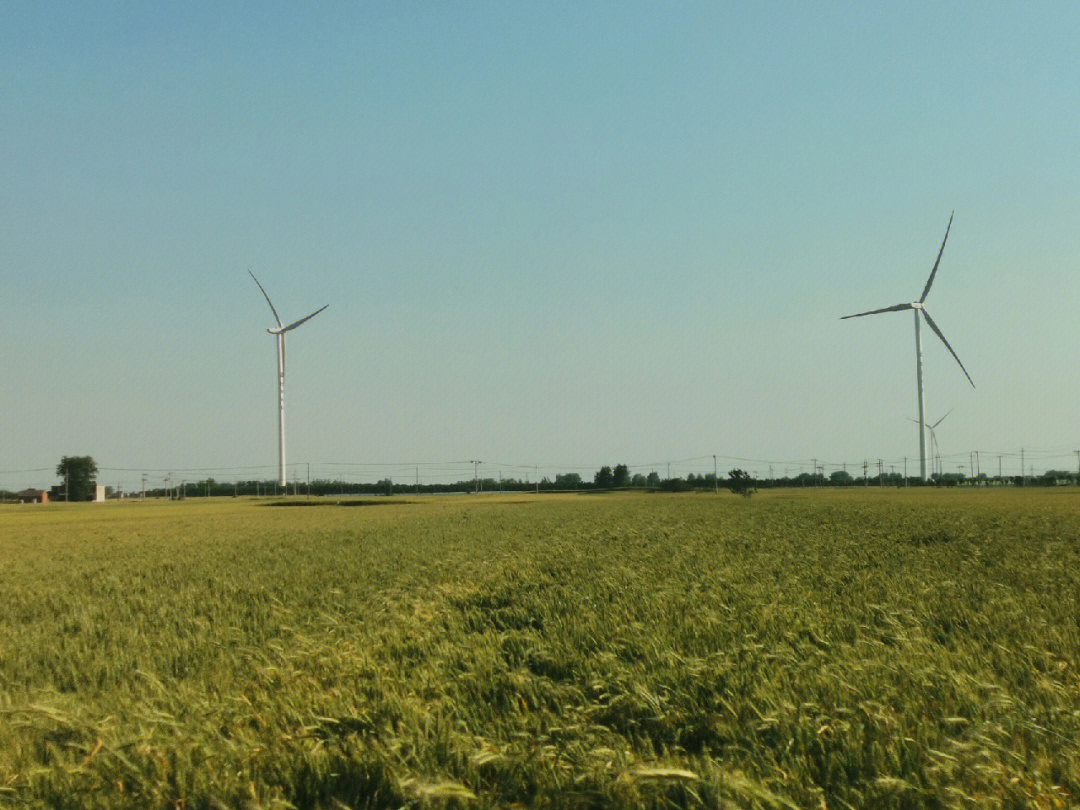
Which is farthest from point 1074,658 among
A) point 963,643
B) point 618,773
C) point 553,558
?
point 553,558

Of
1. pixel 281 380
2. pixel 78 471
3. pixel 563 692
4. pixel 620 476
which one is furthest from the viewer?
pixel 78 471

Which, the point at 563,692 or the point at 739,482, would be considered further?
the point at 739,482

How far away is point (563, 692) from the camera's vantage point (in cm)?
570

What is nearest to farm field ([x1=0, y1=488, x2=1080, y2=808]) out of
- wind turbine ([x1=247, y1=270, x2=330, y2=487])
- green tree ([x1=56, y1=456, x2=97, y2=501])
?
wind turbine ([x1=247, y1=270, x2=330, y2=487])

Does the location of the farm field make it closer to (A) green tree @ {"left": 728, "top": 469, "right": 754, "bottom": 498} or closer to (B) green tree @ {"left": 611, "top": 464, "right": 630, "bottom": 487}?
(A) green tree @ {"left": 728, "top": 469, "right": 754, "bottom": 498}

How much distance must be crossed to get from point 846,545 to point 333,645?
41.8 feet

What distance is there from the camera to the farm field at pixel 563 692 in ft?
13.0

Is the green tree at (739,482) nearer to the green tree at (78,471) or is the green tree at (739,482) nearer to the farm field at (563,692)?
the farm field at (563,692)

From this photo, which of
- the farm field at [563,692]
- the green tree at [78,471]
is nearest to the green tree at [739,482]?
the farm field at [563,692]

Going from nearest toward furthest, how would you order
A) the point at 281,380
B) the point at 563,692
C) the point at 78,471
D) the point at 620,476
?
1. the point at 563,692
2. the point at 281,380
3. the point at 620,476
4. the point at 78,471

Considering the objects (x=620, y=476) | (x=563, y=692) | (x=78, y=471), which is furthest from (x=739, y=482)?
(x=78, y=471)

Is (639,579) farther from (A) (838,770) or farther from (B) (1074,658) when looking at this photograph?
(A) (838,770)

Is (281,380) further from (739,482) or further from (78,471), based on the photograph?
(78,471)

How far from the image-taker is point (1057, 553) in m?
15.5
